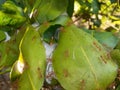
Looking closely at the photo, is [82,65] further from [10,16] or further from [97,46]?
[10,16]

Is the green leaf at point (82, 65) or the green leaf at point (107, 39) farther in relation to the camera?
the green leaf at point (107, 39)

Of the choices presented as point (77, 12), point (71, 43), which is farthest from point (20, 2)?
point (77, 12)

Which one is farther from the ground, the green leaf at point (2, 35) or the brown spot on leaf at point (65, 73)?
the green leaf at point (2, 35)

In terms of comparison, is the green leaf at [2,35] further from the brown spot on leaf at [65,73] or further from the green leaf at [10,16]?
the brown spot on leaf at [65,73]

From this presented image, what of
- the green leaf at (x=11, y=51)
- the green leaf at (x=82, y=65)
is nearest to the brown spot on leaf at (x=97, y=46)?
the green leaf at (x=82, y=65)

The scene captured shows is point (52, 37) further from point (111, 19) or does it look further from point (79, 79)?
point (111, 19)
